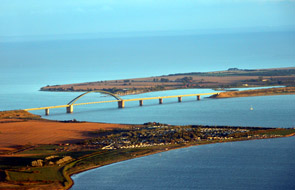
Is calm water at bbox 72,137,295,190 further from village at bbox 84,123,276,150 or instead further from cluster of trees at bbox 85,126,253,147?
cluster of trees at bbox 85,126,253,147

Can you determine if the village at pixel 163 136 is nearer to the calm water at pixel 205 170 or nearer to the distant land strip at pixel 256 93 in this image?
the calm water at pixel 205 170

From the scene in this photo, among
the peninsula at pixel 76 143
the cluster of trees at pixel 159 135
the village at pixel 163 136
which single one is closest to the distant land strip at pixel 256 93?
the peninsula at pixel 76 143

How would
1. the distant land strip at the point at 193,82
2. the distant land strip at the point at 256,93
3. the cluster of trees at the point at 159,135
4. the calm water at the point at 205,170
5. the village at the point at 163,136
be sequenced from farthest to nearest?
the distant land strip at the point at 193,82
the distant land strip at the point at 256,93
the cluster of trees at the point at 159,135
the village at the point at 163,136
the calm water at the point at 205,170

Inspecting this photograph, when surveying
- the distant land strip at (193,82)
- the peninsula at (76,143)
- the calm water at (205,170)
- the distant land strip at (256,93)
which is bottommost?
the calm water at (205,170)

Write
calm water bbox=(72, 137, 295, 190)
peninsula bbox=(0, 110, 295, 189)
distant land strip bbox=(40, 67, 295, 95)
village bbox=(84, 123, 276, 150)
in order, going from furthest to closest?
distant land strip bbox=(40, 67, 295, 95), village bbox=(84, 123, 276, 150), peninsula bbox=(0, 110, 295, 189), calm water bbox=(72, 137, 295, 190)

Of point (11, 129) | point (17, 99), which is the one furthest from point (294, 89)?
point (11, 129)

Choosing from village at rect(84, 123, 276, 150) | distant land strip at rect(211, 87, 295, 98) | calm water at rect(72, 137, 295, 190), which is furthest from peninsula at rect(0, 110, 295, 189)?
distant land strip at rect(211, 87, 295, 98)

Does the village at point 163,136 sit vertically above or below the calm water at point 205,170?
above
